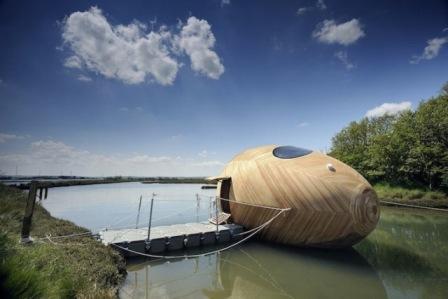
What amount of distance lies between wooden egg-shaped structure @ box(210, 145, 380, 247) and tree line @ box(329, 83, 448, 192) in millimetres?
19602

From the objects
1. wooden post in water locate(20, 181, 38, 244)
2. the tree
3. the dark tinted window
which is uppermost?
the tree

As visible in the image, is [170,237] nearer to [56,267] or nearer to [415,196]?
[56,267]

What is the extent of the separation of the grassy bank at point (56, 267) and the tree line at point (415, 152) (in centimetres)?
2619

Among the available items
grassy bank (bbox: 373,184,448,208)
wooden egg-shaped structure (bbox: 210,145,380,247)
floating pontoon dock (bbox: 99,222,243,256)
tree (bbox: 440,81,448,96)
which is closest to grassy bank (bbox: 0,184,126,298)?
floating pontoon dock (bbox: 99,222,243,256)

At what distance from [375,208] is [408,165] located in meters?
22.1

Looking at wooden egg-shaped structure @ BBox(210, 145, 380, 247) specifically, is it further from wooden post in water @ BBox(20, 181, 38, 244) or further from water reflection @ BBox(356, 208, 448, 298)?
wooden post in water @ BBox(20, 181, 38, 244)

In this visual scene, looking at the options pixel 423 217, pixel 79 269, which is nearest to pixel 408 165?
pixel 423 217

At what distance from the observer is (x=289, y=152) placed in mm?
10602

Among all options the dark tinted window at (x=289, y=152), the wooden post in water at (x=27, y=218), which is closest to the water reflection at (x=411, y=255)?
the dark tinted window at (x=289, y=152)

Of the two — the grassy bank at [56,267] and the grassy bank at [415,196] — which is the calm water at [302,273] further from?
the grassy bank at [415,196]

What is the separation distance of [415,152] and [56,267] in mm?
29625

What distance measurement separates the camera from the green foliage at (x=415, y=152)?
2486cm

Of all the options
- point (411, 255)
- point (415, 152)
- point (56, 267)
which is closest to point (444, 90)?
point (415, 152)

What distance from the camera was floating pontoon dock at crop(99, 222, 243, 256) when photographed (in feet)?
29.5
